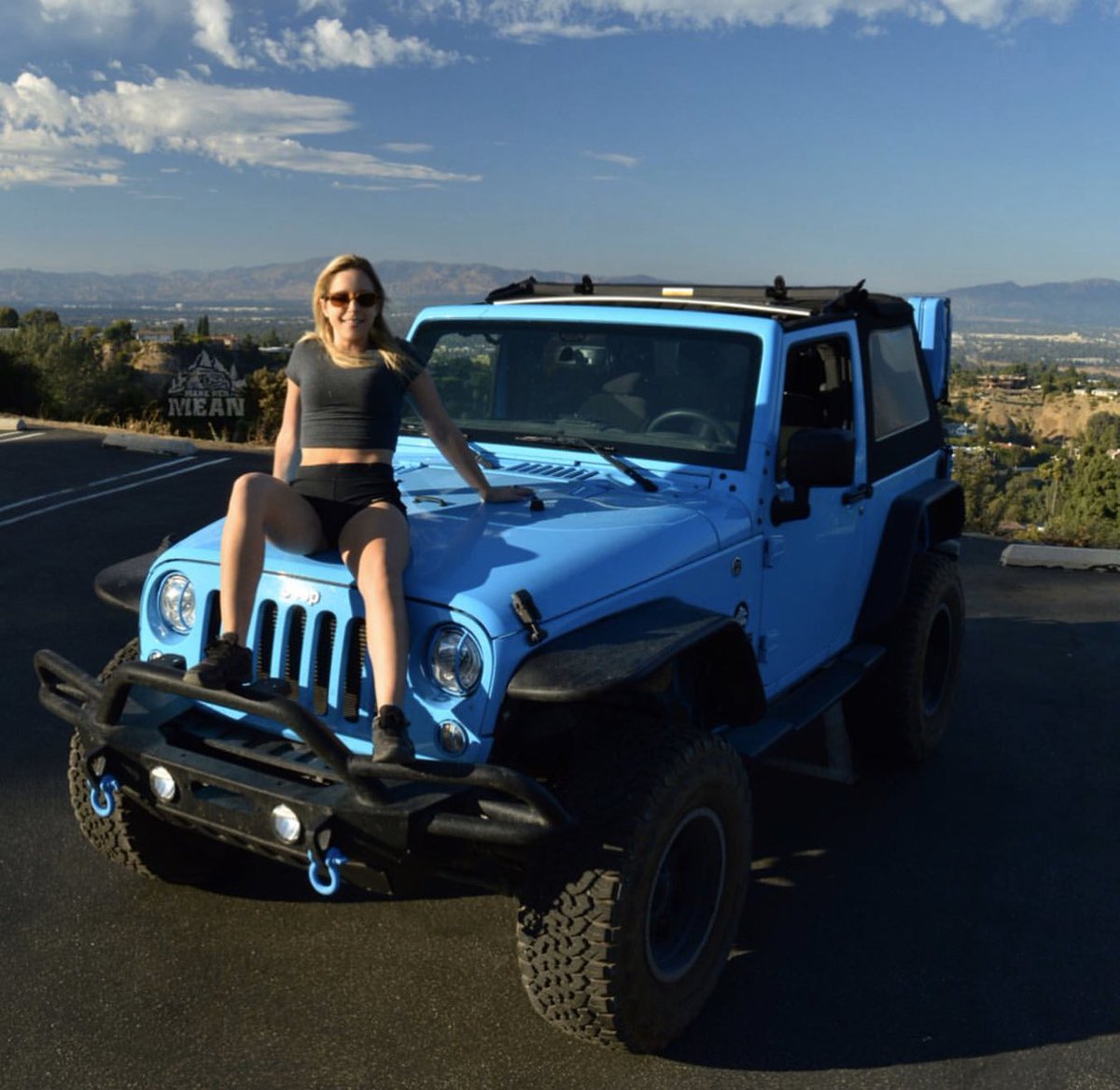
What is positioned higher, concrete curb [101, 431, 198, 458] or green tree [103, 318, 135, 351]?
green tree [103, 318, 135, 351]

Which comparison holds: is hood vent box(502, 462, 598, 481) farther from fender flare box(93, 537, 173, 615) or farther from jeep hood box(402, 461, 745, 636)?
fender flare box(93, 537, 173, 615)

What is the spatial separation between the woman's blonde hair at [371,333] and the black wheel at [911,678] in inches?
105

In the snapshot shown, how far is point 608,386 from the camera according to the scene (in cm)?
466

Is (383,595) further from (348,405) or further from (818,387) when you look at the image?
(818,387)

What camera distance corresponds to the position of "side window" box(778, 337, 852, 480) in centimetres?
479

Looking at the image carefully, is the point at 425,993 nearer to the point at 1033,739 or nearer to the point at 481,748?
the point at 481,748

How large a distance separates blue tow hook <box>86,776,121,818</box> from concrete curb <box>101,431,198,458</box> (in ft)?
39.7

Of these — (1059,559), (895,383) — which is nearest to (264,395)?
(1059,559)

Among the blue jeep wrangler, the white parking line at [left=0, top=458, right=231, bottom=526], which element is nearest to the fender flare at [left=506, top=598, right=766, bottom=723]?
the blue jeep wrangler

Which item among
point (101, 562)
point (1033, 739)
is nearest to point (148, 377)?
point (101, 562)

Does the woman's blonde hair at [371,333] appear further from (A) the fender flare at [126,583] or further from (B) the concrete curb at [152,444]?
(B) the concrete curb at [152,444]

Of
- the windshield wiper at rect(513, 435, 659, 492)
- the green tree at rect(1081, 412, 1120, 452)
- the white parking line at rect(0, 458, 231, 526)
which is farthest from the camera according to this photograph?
the green tree at rect(1081, 412, 1120, 452)

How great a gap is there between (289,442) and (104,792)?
4.22 feet

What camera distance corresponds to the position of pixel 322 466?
3.76m
